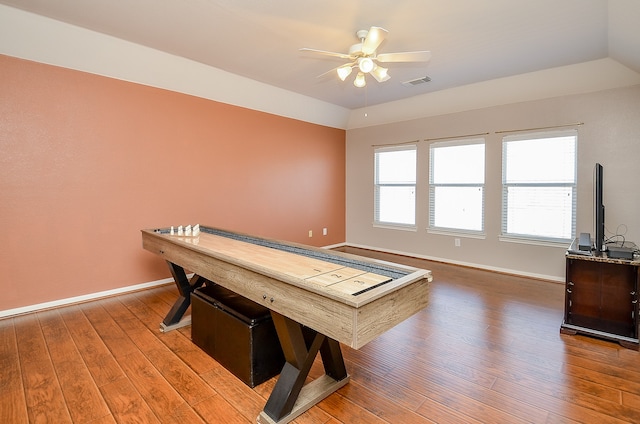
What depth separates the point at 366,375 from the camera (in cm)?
220

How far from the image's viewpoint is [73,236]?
3.39 meters

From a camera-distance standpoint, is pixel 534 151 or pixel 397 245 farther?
pixel 397 245

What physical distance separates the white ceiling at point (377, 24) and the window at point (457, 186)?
51.6 inches

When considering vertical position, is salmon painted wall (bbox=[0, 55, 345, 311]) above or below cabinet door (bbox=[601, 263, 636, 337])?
above

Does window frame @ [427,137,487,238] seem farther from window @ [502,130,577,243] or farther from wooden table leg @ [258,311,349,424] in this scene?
wooden table leg @ [258,311,349,424]

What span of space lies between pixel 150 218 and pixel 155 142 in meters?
0.95

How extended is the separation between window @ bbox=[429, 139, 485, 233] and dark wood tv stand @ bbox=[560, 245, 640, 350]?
2.13 meters

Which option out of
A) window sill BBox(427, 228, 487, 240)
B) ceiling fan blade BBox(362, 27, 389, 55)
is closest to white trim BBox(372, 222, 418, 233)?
window sill BBox(427, 228, 487, 240)

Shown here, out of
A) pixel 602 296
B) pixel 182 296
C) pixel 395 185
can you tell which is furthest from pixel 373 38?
Answer: pixel 395 185

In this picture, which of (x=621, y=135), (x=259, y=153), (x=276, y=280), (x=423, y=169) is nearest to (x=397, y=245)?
(x=423, y=169)

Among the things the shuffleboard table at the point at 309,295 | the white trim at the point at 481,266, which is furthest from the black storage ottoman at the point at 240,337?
the white trim at the point at 481,266

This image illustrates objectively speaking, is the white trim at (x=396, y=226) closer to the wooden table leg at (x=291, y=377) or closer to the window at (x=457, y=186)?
the window at (x=457, y=186)

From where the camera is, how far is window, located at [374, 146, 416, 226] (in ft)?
18.8

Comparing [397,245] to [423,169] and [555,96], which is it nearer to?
[423,169]
